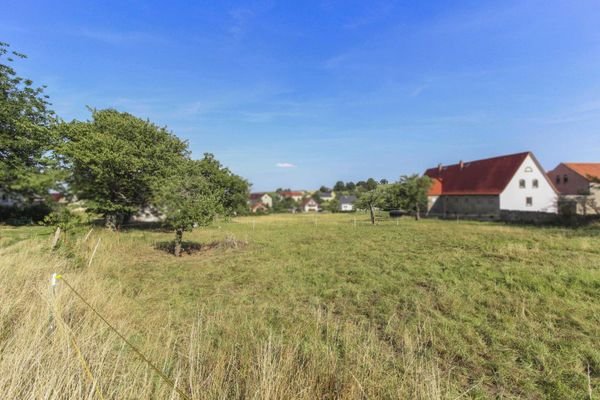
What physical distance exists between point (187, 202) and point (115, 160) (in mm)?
10312

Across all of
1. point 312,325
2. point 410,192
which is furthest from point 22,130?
point 410,192

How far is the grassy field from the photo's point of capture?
10.0 ft

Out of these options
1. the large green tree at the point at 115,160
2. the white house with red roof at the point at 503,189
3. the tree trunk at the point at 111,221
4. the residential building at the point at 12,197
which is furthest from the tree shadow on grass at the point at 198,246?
the white house with red roof at the point at 503,189

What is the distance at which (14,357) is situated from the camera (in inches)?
115

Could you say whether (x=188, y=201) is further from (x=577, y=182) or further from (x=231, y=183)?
(x=577, y=182)

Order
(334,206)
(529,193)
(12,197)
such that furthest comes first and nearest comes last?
(334,206) < (529,193) < (12,197)

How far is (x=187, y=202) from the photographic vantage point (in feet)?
46.3

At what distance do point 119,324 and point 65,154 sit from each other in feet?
71.7

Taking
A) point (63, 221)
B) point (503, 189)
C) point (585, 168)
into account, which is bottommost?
point (63, 221)

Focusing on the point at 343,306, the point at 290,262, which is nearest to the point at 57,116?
the point at 290,262

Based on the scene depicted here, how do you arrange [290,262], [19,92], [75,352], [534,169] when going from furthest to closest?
[534,169] < [19,92] < [290,262] < [75,352]

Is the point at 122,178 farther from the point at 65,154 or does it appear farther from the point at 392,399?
the point at 392,399

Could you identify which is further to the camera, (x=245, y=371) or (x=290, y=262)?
(x=290, y=262)

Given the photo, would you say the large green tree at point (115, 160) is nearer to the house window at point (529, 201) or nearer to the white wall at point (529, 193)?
the white wall at point (529, 193)
